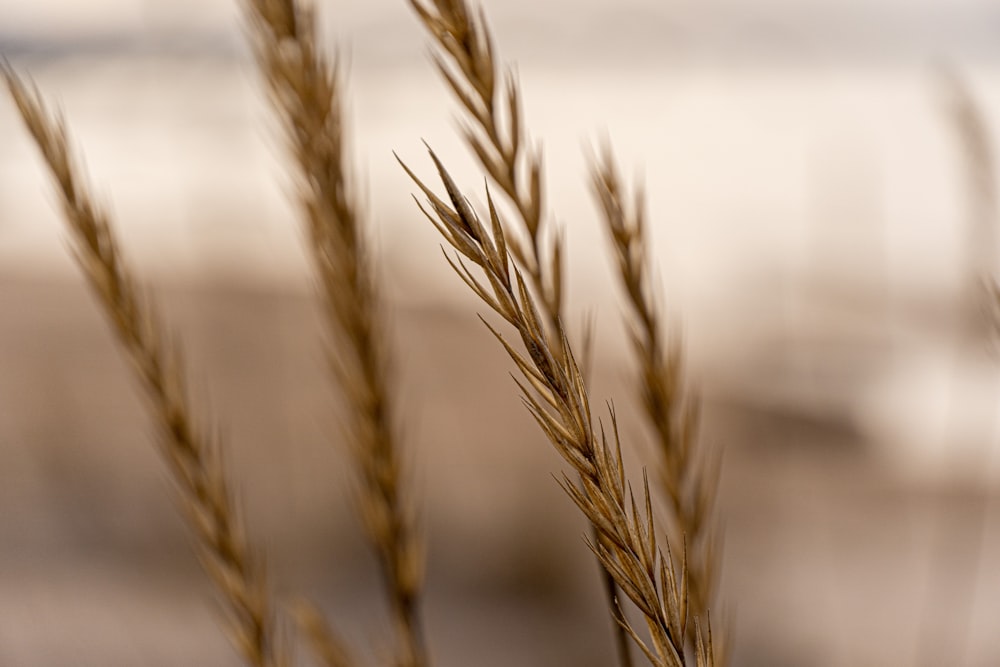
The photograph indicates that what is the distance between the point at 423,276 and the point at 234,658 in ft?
2.12

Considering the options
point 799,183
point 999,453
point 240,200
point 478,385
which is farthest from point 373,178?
point 999,453

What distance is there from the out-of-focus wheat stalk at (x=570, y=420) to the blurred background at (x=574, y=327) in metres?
0.70

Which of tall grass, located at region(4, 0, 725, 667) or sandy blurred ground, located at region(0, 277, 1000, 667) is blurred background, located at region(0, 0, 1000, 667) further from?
tall grass, located at region(4, 0, 725, 667)

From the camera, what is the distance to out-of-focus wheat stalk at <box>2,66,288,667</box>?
0.96 feet

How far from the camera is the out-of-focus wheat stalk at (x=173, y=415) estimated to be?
294mm

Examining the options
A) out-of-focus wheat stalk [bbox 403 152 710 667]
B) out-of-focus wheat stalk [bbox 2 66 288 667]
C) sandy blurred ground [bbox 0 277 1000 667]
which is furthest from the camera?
sandy blurred ground [bbox 0 277 1000 667]

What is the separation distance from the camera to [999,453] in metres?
1.24

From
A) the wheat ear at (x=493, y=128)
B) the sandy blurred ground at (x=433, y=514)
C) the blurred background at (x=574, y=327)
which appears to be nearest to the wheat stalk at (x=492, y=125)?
→ the wheat ear at (x=493, y=128)

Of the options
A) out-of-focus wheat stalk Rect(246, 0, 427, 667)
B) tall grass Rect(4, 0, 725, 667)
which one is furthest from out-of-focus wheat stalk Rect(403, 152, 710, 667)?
out-of-focus wheat stalk Rect(246, 0, 427, 667)

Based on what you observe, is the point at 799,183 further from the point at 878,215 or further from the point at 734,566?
the point at 734,566

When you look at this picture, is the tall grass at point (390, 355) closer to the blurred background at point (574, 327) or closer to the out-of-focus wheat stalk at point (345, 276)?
the out-of-focus wheat stalk at point (345, 276)

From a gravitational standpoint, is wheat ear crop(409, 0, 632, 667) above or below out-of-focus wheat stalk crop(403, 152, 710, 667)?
above

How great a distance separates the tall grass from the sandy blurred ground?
0.69m

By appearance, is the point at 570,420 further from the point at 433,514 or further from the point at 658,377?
the point at 433,514
